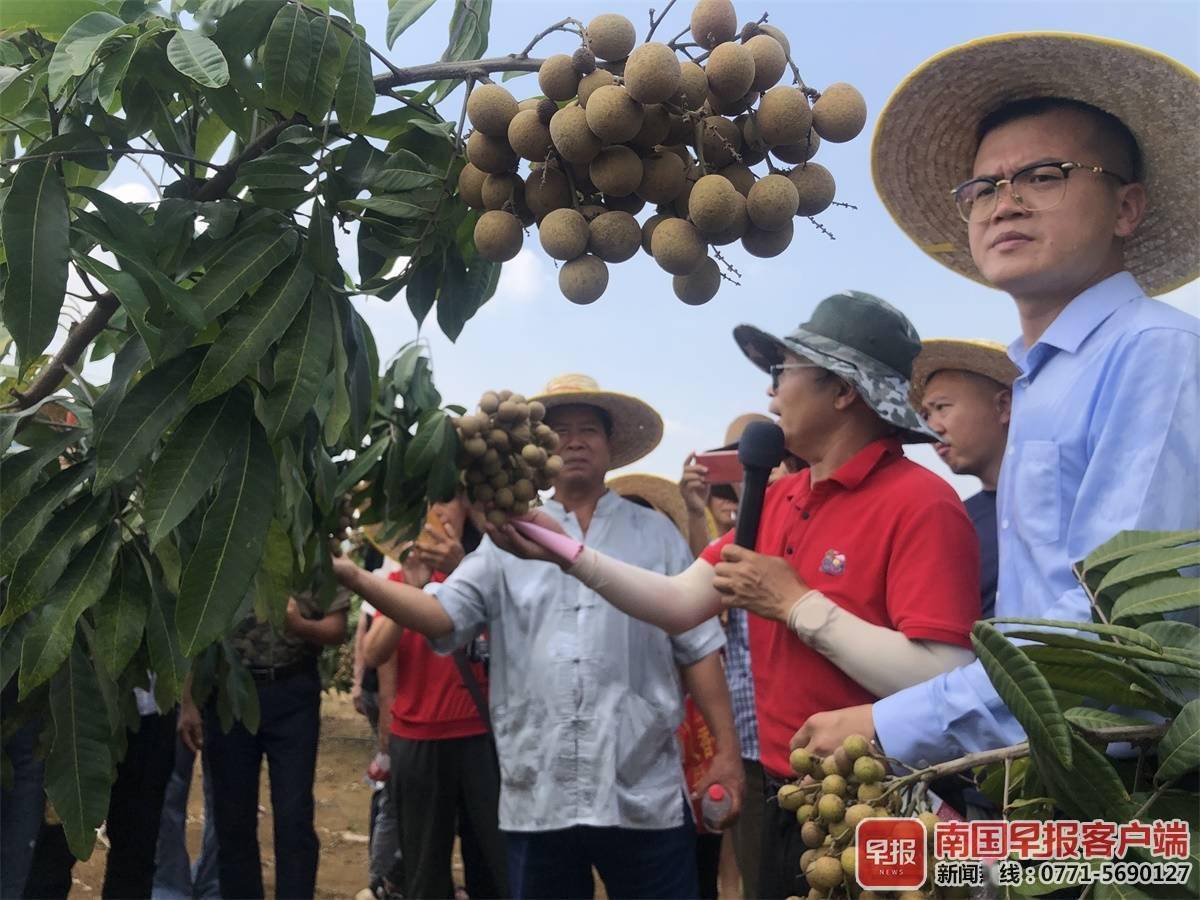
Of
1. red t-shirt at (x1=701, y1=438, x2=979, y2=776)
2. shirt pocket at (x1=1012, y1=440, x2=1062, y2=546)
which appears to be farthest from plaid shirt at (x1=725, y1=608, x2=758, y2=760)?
shirt pocket at (x1=1012, y1=440, x2=1062, y2=546)

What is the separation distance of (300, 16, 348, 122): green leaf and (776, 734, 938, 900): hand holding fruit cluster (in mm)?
1056

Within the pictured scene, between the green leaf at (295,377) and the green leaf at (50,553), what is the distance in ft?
1.37

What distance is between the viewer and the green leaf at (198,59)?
46.9 inches

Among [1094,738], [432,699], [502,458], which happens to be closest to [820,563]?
[502,458]

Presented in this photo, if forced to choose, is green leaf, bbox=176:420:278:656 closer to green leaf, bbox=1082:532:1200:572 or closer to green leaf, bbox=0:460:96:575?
green leaf, bbox=0:460:96:575

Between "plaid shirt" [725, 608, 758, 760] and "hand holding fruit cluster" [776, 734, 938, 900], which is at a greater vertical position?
"plaid shirt" [725, 608, 758, 760]

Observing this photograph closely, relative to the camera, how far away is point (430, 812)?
3904mm

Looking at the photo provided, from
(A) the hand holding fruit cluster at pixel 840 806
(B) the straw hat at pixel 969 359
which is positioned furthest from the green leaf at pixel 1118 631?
(B) the straw hat at pixel 969 359

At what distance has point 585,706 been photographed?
9.76 ft

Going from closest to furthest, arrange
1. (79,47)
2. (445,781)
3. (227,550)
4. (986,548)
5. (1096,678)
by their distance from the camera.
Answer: (1096,678) → (79,47) → (227,550) → (986,548) → (445,781)

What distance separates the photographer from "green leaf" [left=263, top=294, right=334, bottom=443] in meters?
1.35

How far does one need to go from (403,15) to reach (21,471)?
0.91 meters

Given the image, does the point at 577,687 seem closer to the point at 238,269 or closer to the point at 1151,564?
the point at 238,269

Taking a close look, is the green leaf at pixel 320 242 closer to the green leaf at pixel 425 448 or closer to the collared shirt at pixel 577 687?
the green leaf at pixel 425 448
